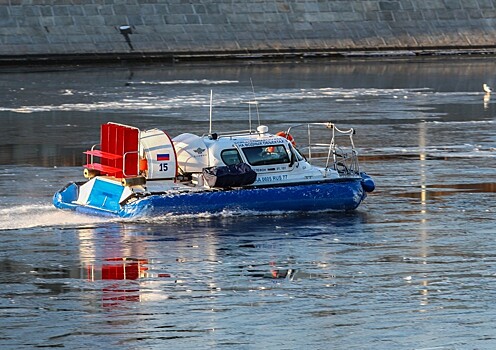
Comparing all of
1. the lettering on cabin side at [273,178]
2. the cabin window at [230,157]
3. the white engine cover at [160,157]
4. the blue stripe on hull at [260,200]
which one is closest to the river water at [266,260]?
the blue stripe on hull at [260,200]

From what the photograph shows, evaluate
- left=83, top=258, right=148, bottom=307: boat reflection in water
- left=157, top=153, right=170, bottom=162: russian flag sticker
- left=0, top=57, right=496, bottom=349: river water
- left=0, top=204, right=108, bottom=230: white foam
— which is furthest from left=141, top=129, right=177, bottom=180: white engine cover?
left=83, top=258, right=148, bottom=307: boat reflection in water

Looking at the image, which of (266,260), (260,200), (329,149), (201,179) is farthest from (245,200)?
(329,149)

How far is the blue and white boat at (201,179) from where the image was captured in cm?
2645

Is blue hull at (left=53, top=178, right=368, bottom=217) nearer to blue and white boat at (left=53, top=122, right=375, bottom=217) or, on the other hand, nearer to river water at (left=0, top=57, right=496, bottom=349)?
blue and white boat at (left=53, top=122, right=375, bottom=217)

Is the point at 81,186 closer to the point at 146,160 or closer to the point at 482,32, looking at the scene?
the point at 146,160

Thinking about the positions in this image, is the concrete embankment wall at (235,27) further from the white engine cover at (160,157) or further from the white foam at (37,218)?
the white engine cover at (160,157)

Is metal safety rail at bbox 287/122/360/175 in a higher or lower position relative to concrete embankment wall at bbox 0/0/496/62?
lower

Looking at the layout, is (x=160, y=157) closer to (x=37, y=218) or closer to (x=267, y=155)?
(x=267, y=155)

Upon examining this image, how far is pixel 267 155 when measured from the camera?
2791 cm

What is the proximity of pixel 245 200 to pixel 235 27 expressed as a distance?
1863 inches

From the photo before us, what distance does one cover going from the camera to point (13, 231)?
25.6 metres

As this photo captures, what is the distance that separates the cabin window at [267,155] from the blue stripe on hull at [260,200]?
0.85m

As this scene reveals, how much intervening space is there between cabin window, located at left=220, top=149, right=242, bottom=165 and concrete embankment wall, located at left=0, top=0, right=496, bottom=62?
41.5 metres

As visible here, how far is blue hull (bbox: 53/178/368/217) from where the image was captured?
86.0 feet
